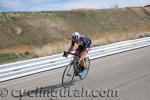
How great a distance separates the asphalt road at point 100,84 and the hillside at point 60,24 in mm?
36011

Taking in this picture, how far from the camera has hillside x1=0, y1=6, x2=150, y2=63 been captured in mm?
57938

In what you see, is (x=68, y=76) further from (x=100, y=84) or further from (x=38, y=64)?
(x=38, y=64)

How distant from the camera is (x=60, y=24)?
70062 millimetres

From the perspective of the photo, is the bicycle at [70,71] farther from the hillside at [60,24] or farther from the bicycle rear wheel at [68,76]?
the hillside at [60,24]

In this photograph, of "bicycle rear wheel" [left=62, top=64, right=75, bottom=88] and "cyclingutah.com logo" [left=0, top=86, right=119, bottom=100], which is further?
"bicycle rear wheel" [left=62, top=64, right=75, bottom=88]

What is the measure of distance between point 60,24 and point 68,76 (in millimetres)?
59883

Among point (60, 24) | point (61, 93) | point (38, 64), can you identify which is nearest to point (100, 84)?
point (61, 93)

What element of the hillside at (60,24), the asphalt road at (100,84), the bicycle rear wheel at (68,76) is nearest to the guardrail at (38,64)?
the asphalt road at (100,84)

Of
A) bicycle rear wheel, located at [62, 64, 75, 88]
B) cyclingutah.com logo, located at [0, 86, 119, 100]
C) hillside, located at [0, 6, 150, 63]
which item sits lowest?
cyclingutah.com logo, located at [0, 86, 119, 100]

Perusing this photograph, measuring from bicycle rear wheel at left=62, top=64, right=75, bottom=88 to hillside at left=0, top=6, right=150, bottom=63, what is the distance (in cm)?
3865

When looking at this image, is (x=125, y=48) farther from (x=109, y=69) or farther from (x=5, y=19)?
(x=5, y=19)

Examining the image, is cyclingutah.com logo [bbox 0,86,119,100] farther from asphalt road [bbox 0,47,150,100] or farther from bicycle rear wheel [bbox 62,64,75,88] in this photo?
bicycle rear wheel [bbox 62,64,75,88]

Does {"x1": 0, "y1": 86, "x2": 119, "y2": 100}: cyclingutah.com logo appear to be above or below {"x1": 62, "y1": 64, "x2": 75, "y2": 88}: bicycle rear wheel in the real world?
below

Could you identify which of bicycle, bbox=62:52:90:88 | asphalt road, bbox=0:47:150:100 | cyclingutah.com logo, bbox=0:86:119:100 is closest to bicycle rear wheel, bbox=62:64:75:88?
bicycle, bbox=62:52:90:88
